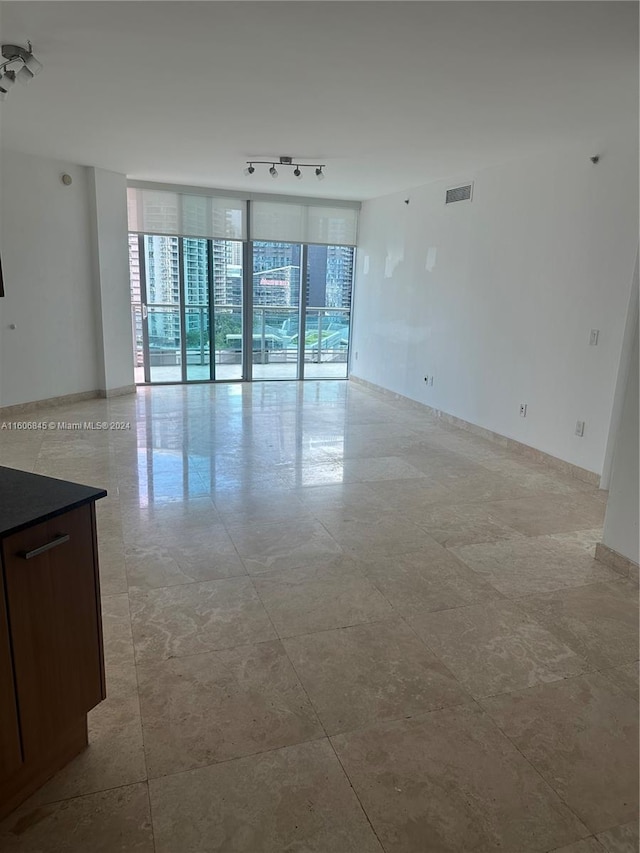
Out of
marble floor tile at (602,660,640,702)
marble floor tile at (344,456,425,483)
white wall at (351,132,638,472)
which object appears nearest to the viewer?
marble floor tile at (602,660,640,702)

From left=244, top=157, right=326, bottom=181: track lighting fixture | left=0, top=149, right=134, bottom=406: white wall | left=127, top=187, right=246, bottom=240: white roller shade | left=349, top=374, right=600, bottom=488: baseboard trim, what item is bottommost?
left=349, top=374, right=600, bottom=488: baseboard trim

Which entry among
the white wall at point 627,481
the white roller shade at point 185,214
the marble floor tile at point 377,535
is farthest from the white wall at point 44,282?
the white wall at point 627,481

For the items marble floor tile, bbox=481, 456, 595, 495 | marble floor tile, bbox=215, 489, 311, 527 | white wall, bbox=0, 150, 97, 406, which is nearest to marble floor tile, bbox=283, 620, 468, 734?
marble floor tile, bbox=215, 489, 311, 527

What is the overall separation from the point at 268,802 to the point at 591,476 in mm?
3632

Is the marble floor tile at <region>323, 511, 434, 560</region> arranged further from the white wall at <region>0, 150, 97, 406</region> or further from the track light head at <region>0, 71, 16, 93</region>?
the white wall at <region>0, 150, 97, 406</region>

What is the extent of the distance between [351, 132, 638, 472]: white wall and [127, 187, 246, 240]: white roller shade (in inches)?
82.5

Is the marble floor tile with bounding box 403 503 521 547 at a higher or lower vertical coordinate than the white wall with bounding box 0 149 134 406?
lower

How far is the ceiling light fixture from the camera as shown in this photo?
285 cm

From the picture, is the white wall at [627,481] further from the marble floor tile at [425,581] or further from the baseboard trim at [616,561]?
the marble floor tile at [425,581]

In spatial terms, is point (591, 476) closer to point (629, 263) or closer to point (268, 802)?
point (629, 263)

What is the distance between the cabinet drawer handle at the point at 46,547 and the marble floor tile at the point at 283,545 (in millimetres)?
1453

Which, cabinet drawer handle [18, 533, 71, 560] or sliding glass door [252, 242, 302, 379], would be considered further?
sliding glass door [252, 242, 302, 379]

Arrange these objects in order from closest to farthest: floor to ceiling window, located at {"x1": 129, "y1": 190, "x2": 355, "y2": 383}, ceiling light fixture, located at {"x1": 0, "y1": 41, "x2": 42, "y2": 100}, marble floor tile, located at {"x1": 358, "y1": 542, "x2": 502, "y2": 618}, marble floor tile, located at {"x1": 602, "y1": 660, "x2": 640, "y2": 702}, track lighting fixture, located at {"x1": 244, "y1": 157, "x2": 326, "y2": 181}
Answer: marble floor tile, located at {"x1": 602, "y1": 660, "x2": 640, "y2": 702}
marble floor tile, located at {"x1": 358, "y1": 542, "x2": 502, "y2": 618}
ceiling light fixture, located at {"x1": 0, "y1": 41, "x2": 42, "y2": 100}
track lighting fixture, located at {"x1": 244, "y1": 157, "x2": 326, "y2": 181}
floor to ceiling window, located at {"x1": 129, "y1": 190, "x2": 355, "y2": 383}

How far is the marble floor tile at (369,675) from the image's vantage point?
76.2 inches
